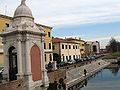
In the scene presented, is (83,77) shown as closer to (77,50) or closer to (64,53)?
(64,53)

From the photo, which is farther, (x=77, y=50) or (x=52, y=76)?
(x=77, y=50)

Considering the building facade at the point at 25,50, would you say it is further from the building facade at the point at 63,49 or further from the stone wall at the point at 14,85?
the building facade at the point at 63,49

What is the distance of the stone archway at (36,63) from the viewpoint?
67.7 ft

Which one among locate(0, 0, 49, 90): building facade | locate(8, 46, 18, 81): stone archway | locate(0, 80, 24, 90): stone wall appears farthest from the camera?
locate(8, 46, 18, 81): stone archway

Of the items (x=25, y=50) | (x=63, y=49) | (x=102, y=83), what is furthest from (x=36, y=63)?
(x=63, y=49)

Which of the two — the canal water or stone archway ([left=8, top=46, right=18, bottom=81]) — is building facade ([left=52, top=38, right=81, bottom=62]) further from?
stone archway ([left=8, top=46, right=18, bottom=81])

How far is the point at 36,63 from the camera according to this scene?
2112 cm

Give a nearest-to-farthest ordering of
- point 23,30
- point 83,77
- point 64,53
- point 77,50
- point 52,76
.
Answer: point 23,30 < point 52,76 < point 83,77 < point 64,53 < point 77,50

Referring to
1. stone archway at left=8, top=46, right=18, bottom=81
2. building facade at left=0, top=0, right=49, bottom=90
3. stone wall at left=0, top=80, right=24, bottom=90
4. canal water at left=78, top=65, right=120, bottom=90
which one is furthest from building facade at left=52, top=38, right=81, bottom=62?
stone wall at left=0, top=80, right=24, bottom=90

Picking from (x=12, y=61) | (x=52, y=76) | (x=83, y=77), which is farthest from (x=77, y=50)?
(x=12, y=61)

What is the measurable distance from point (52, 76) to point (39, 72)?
6652 millimetres

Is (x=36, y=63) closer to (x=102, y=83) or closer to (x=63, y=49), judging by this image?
(x=102, y=83)

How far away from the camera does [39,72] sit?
21.4 m

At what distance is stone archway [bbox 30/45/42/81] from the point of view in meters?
20.6
